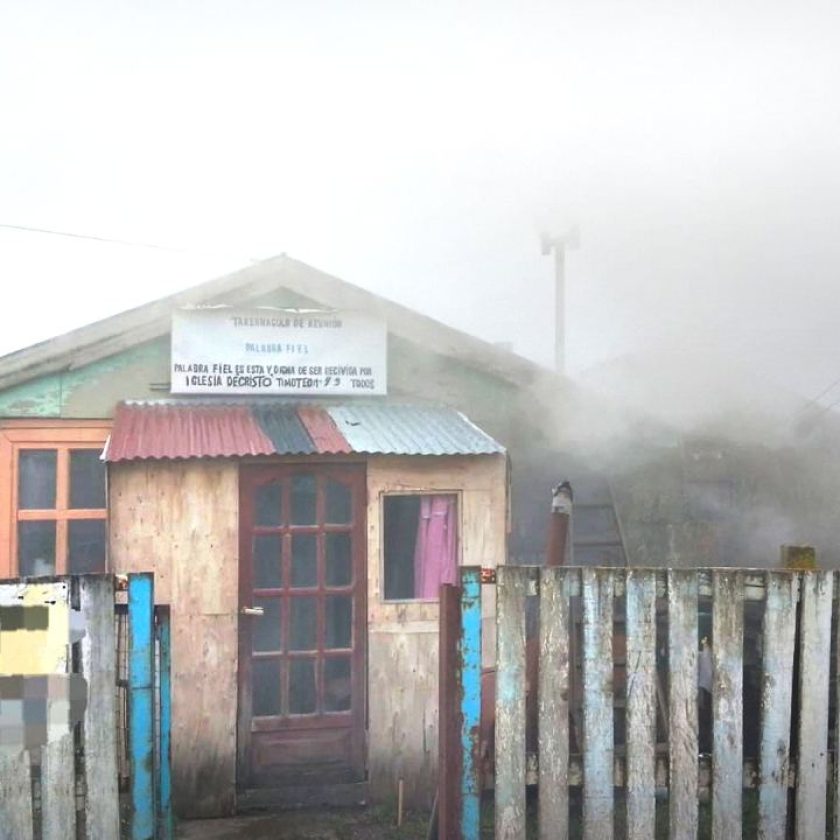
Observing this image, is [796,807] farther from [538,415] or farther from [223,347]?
[223,347]

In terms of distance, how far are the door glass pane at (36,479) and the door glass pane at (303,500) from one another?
81.8 inches

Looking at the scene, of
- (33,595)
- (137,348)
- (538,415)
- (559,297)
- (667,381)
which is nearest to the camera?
(33,595)

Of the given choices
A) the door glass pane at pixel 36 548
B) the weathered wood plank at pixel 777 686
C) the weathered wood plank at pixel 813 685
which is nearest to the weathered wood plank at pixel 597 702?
the weathered wood plank at pixel 777 686

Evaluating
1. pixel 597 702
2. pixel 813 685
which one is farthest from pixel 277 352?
pixel 813 685

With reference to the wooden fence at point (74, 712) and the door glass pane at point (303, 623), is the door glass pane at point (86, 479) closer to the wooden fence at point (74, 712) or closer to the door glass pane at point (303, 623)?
the door glass pane at point (303, 623)

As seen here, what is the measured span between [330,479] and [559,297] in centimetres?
Result: 1415

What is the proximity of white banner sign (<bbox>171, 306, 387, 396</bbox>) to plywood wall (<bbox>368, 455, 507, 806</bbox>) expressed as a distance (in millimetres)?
1187

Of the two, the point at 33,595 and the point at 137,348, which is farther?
the point at 137,348

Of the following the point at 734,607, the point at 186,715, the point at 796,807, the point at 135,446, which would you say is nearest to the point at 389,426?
the point at 135,446

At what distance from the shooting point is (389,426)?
24.4ft

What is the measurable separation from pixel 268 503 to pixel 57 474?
1.87 m

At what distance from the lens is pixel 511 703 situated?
15.8 feet

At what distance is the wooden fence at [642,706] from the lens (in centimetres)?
480

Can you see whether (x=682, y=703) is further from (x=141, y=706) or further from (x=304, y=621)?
(x=304, y=621)
